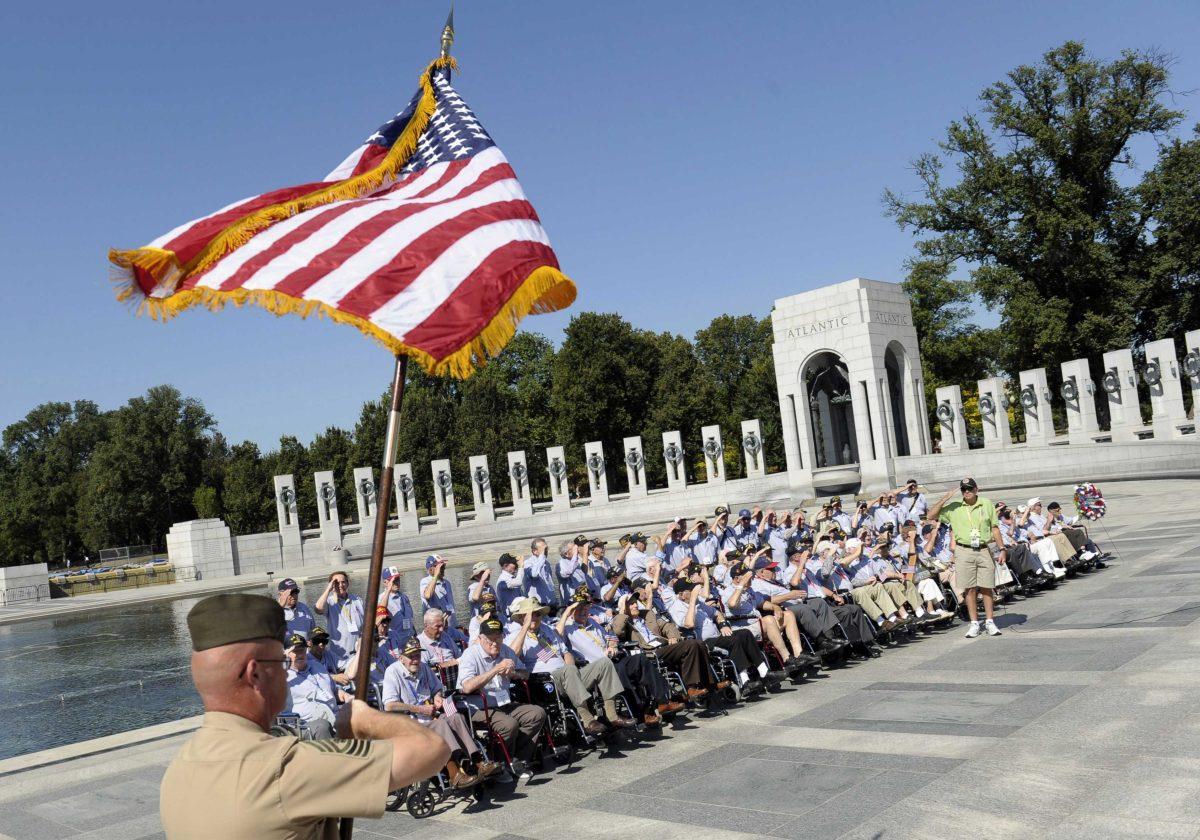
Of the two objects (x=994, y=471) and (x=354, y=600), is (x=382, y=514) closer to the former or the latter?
(x=354, y=600)

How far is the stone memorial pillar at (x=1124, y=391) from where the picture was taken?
34.5m

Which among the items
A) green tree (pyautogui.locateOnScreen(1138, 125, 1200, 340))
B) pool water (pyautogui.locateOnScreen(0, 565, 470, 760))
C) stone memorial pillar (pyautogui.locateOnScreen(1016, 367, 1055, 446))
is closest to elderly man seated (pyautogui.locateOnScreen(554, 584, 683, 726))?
pool water (pyautogui.locateOnScreen(0, 565, 470, 760))

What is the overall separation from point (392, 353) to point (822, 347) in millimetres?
39164

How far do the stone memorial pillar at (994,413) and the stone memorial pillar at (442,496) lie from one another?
23923 mm

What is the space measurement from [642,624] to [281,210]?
23.7 feet

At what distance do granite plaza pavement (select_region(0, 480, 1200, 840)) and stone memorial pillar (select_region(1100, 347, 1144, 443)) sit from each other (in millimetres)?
25485

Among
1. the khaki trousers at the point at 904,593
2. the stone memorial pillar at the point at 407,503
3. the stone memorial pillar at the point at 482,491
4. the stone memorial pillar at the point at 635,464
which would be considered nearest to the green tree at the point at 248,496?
the stone memorial pillar at the point at 407,503

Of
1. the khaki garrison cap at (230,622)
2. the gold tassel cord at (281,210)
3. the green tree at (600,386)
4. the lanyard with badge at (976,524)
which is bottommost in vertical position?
the lanyard with badge at (976,524)

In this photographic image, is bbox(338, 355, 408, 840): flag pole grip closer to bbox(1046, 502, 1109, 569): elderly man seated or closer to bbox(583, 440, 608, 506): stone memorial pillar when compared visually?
bbox(1046, 502, 1109, 569): elderly man seated

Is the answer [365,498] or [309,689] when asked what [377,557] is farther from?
[365,498]

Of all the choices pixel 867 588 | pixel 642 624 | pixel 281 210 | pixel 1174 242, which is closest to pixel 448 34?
pixel 281 210

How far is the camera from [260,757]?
95.5 inches

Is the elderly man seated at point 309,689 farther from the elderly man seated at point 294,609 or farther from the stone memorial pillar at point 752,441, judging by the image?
the stone memorial pillar at point 752,441

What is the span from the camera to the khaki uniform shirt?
2361mm
